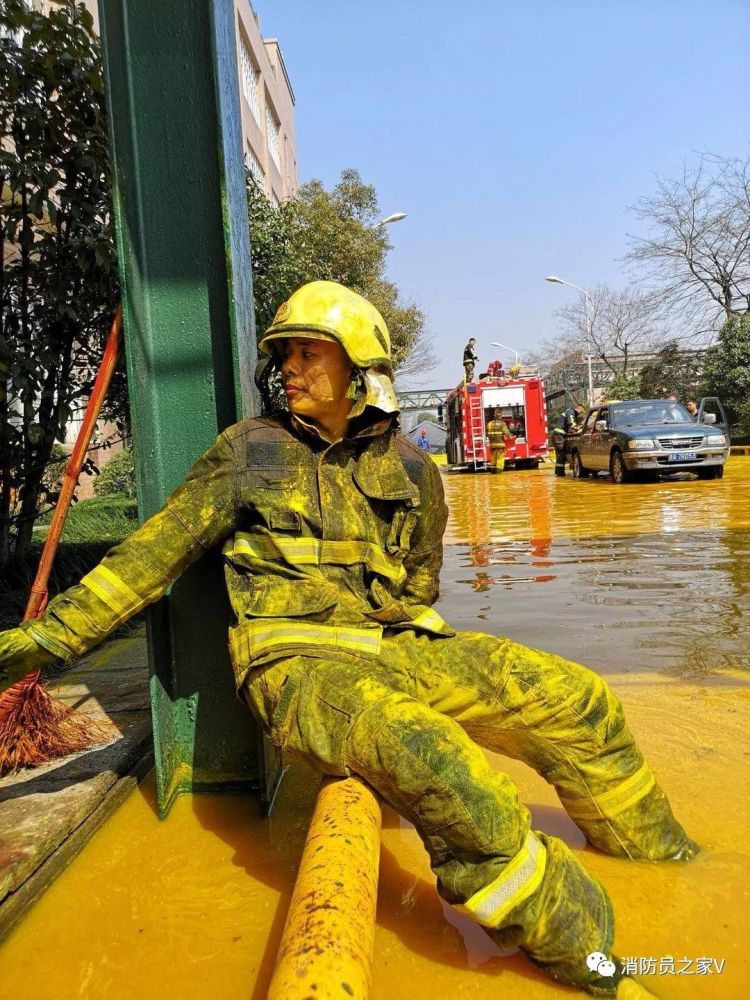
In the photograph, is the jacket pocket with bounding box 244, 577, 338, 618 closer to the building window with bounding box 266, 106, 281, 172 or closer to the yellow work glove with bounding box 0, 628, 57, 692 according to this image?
the yellow work glove with bounding box 0, 628, 57, 692

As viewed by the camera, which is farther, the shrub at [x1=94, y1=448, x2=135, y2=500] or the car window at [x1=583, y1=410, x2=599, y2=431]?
the car window at [x1=583, y1=410, x2=599, y2=431]

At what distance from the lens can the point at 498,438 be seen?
23.2m

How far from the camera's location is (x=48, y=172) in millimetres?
4934

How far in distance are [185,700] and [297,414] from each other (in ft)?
3.58

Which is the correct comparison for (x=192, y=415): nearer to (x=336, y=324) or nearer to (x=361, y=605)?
(x=336, y=324)

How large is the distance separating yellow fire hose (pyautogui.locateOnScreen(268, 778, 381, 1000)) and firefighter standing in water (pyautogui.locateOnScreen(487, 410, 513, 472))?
71.5 ft

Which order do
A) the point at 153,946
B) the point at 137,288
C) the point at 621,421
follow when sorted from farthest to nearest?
the point at 621,421
the point at 137,288
the point at 153,946

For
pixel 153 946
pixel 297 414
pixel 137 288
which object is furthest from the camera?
pixel 137 288

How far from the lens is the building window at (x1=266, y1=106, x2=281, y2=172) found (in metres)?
35.1


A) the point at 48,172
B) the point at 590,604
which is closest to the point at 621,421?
the point at 590,604

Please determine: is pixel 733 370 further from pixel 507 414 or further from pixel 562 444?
pixel 562 444

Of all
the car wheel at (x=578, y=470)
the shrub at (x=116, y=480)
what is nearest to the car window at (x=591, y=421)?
the car wheel at (x=578, y=470)

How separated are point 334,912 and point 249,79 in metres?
34.3

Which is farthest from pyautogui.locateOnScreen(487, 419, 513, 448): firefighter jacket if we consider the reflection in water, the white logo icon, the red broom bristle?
the white logo icon
